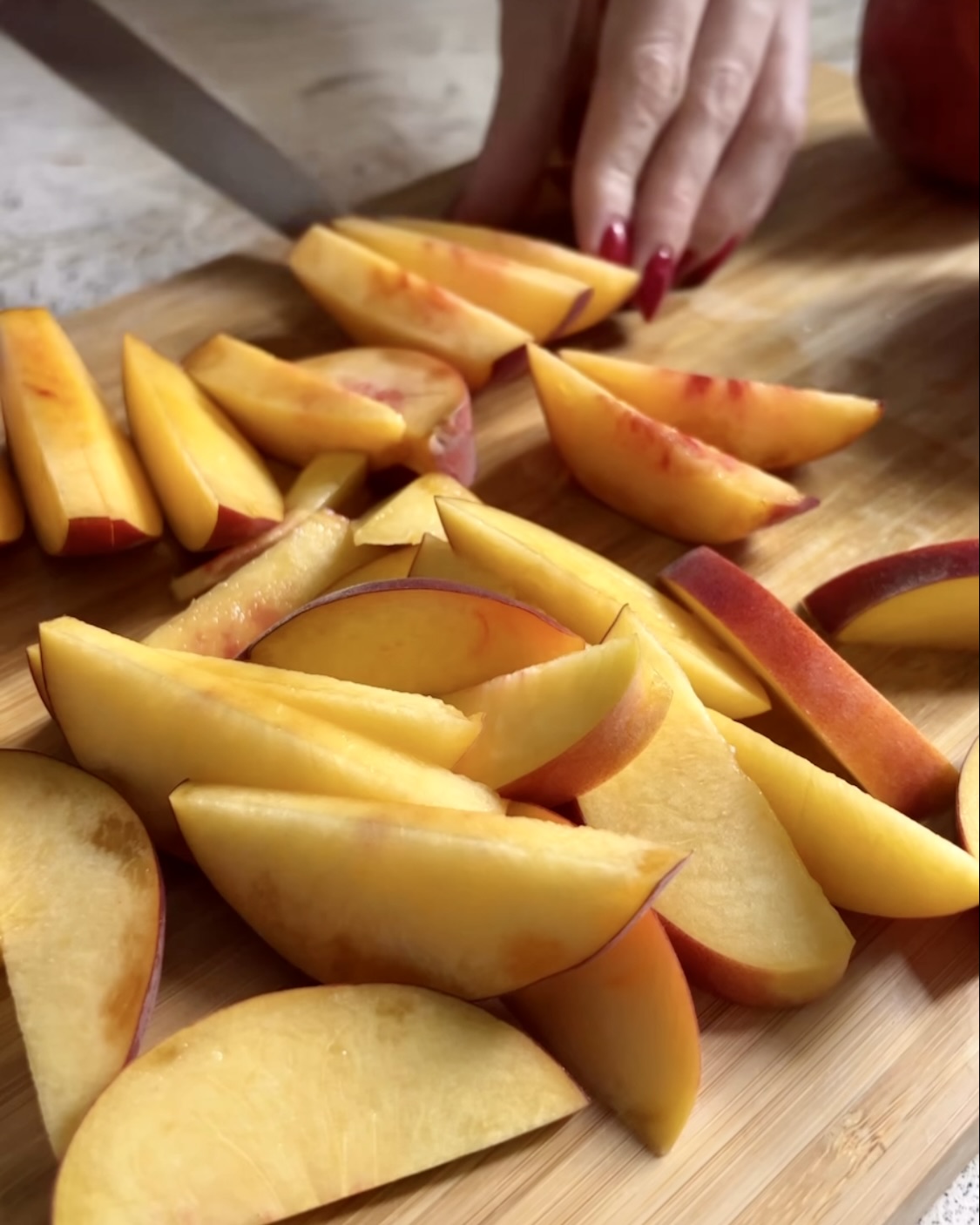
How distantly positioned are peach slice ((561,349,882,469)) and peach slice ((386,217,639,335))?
0.18m

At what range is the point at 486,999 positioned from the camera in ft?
2.84

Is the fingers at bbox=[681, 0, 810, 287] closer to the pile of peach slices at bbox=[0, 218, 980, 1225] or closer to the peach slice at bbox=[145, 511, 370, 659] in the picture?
the pile of peach slices at bbox=[0, 218, 980, 1225]

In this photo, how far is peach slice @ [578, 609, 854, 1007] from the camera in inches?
35.9

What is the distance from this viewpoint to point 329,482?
1259 millimetres

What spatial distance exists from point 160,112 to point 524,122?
55 cm

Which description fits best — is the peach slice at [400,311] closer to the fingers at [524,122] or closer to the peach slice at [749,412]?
the peach slice at [749,412]

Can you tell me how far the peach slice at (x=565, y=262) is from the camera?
1.55 metres

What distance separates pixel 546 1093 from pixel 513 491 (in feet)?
2.41

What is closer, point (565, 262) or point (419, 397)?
point (419, 397)

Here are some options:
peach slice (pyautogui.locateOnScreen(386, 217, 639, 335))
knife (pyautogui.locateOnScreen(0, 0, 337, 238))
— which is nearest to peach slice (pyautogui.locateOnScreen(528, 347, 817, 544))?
peach slice (pyautogui.locateOnScreen(386, 217, 639, 335))

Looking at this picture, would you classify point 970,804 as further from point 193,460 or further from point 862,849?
point 193,460

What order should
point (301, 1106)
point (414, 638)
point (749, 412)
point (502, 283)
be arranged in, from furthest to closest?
point (502, 283) → point (749, 412) → point (414, 638) → point (301, 1106)

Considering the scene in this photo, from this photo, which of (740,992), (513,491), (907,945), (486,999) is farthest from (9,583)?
(907,945)

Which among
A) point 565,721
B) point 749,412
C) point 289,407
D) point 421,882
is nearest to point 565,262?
point 749,412
